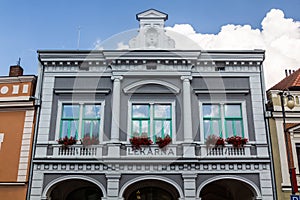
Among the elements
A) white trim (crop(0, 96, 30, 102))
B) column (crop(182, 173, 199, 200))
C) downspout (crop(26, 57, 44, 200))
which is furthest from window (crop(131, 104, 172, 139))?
white trim (crop(0, 96, 30, 102))

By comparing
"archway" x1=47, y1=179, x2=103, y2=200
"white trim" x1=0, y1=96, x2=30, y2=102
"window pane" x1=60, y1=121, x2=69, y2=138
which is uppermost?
"white trim" x1=0, y1=96, x2=30, y2=102

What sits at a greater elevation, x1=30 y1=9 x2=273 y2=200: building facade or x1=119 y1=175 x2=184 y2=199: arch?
x1=30 y1=9 x2=273 y2=200: building facade

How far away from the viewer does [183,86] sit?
56.9ft

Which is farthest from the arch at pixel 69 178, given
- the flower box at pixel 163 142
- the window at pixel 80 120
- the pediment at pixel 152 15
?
the pediment at pixel 152 15

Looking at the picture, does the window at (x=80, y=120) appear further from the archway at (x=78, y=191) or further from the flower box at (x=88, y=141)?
the archway at (x=78, y=191)

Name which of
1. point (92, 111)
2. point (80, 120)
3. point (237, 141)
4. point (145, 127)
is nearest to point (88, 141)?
point (80, 120)

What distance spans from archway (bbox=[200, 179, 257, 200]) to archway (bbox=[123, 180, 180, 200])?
1.70 m

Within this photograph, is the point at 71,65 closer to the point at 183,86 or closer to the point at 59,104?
the point at 59,104

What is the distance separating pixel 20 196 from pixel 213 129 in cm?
924

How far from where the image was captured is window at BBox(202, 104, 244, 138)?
55.2 ft

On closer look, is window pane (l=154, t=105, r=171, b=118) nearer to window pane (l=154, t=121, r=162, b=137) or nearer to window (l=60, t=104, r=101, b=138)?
window pane (l=154, t=121, r=162, b=137)

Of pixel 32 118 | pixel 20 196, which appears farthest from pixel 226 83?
pixel 20 196

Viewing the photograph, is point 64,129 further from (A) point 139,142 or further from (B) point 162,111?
(B) point 162,111

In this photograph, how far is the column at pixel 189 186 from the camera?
15500 millimetres
